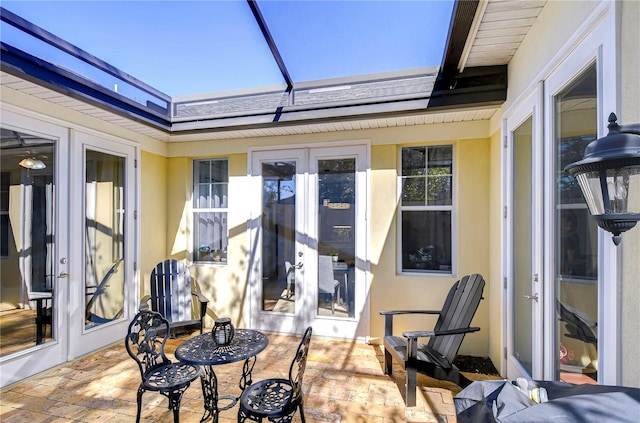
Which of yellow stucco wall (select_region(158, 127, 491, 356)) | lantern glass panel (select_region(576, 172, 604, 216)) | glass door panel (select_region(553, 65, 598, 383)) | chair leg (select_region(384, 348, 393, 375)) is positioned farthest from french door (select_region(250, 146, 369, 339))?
lantern glass panel (select_region(576, 172, 604, 216))

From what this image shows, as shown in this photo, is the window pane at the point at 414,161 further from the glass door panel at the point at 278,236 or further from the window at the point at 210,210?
the window at the point at 210,210

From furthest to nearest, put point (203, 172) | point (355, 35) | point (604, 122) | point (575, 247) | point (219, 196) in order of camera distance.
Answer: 1. point (203, 172)
2. point (219, 196)
3. point (355, 35)
4. point (575, 247)
5. point (604, 122)

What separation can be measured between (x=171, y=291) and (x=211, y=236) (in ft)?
3.02

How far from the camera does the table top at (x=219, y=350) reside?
195cm

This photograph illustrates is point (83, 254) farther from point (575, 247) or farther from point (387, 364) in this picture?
point (575, 247)

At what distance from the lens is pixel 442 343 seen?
2805mm

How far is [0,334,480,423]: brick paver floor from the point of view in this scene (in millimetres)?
2340

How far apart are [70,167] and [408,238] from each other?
3850mm

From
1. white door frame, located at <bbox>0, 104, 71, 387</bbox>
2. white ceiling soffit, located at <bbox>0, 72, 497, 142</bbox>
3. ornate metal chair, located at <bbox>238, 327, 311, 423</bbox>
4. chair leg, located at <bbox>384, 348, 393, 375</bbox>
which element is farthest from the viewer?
chair leg, located at <bbox>384, 348, 393, 375</bbox>

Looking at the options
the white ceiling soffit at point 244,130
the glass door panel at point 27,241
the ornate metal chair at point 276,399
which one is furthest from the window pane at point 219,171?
the ornate metal chair at point 276,399

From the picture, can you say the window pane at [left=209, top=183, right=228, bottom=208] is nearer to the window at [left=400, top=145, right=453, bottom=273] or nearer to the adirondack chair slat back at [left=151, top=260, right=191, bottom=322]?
the adirondack chair slat back at [left=151, top=260, right=191, bottom=322]

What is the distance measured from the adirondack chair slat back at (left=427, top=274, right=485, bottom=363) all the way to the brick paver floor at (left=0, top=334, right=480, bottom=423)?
0.38 meters

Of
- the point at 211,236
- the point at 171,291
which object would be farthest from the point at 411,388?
the point at 211,236

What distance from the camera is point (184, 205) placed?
443 cm
